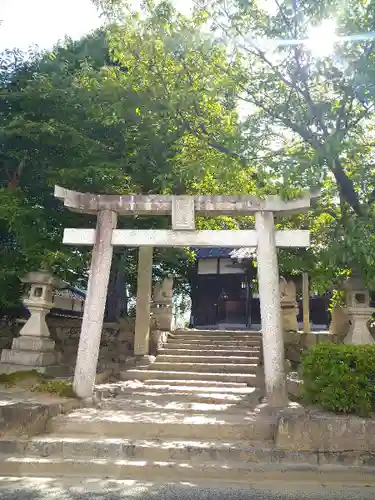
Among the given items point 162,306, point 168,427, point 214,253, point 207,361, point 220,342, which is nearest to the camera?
point 168,427

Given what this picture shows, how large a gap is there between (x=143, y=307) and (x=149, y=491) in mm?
7743

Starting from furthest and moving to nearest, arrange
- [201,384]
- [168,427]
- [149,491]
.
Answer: [201,384] < [168,427] < [149,491]

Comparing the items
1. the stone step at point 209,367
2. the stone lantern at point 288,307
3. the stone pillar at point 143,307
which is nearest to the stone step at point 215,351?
the stone pillar at point 143,307

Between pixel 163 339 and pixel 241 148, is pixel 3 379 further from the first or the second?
pixel 241 148

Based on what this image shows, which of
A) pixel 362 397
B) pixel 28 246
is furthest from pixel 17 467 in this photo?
pixel 28 246

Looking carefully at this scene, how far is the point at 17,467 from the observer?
5.08 metres

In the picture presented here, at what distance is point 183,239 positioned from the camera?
26.3 feet

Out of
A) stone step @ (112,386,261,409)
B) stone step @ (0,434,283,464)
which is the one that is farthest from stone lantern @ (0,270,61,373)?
stone step @ (0,434,283,464)

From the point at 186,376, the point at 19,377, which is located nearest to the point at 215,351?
the point at 186,376

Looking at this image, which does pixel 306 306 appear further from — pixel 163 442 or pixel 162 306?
pixel 163 442

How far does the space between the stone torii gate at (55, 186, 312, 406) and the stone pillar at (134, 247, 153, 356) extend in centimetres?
404

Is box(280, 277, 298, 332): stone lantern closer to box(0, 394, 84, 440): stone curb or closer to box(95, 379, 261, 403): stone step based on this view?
box(95, 379, 261, 403): stone step

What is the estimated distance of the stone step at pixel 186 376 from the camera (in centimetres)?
975

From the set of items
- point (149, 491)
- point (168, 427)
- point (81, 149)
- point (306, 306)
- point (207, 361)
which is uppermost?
point (81, 149)
